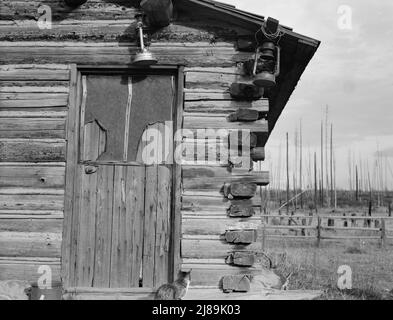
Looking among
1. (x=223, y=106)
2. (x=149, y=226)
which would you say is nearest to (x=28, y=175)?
(x=149, y=226)

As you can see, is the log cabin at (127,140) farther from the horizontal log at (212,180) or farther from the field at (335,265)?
the field at (335,265)

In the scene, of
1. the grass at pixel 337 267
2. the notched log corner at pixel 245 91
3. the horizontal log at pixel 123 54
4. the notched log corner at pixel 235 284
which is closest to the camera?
the notched log corner at pixel 235 284

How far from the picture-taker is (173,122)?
22.5 feet

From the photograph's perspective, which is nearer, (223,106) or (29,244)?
(29,244)

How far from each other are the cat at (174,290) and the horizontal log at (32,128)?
2523 millimetres

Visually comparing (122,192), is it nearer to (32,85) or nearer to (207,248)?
(207,248)

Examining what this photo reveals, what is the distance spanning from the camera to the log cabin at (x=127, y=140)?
6.57 metres

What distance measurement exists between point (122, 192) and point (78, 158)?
789mm

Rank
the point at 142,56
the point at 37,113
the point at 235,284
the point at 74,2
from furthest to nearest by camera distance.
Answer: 1. the point at 74,2
2. the point at 37,113
3. the point at 142,56
4. the point at 235,284

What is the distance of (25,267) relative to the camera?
656 centimetres

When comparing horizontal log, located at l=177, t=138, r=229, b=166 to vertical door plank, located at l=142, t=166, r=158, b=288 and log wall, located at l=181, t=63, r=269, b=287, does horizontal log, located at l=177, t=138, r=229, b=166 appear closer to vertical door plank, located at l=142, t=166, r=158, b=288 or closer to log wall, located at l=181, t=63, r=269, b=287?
log wall, located at l=181, t=63, r=269, b=287

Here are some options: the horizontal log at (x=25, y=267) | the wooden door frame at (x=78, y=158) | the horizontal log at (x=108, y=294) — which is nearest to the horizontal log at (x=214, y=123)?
the wooden door frame at (x=78, y=158)
